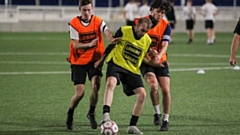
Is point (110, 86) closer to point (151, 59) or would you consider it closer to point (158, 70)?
point (151, 59)

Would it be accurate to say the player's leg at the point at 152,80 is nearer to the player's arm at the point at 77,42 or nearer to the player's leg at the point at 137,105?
the player's leg at the point at 137,105

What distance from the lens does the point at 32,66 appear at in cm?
2245

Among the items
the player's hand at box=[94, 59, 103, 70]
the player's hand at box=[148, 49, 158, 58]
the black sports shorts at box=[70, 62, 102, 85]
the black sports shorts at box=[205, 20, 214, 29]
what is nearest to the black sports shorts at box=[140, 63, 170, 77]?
the player's hand at box=[148, 49, 158, 58]

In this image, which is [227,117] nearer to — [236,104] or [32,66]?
[236,104]

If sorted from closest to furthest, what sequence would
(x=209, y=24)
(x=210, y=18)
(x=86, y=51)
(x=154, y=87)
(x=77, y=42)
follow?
1. (x=77, y=42)
2. (x=86, y=51)
3. (x=154, y=87)
4. (x=209, y=24)
5. (x=210, y=18)

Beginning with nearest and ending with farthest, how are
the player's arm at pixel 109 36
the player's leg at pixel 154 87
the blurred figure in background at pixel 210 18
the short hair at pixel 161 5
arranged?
the player's arm at pixel 109 36
the short hair at pixel 161 5
the player's leg at pixel 154 87
the blurred figure in background at pixel 210 18

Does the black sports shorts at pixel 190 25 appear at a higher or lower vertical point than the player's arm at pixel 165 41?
lower

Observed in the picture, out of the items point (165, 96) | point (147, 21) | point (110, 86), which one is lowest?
point (165, 96)

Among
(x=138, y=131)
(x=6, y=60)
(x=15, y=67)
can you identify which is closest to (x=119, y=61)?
(x=138, y=131)

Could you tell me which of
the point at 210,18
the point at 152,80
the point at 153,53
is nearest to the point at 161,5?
the point at 153,53

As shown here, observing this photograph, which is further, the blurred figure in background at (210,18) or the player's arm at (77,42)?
the blurred figure in background at (210,18)

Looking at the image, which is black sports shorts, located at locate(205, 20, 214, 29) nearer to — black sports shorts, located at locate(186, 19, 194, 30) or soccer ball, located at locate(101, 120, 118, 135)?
black sports shorts, located at locate(186, 19, 194, 30)

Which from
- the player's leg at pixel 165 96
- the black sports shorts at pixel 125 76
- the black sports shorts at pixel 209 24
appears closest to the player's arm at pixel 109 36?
the black sports shorts at pixel 125 76

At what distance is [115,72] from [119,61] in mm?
206
